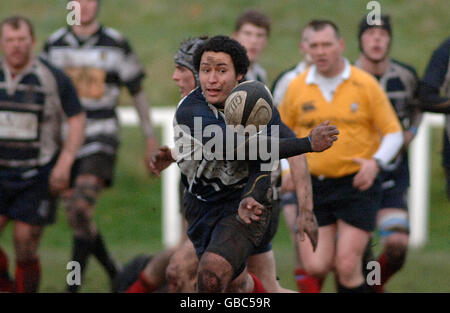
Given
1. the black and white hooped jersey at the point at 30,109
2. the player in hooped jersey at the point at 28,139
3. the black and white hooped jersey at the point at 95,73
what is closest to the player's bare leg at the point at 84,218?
the black and white hooped jersey at the point at 95,73

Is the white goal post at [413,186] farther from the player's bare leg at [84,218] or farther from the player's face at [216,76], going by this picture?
the player's face at [216,76]

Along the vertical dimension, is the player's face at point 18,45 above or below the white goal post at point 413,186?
above

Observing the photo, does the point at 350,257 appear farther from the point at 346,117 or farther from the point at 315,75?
the point at 315,75

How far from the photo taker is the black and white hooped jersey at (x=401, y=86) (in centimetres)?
784

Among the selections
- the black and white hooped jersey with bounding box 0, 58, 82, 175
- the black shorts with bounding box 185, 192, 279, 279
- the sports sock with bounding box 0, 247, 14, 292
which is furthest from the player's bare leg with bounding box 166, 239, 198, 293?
the black and white hooped jersey with bounding box 0, 58, 82, 175

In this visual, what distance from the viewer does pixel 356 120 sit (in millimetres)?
6844

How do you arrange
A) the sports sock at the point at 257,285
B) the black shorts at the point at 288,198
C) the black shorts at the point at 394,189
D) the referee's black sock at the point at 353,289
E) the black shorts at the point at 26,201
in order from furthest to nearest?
the black shorts at the point at 288,198
the black shorts at the point at 394,189
the black shorts at the point at 26,201
the referee's black sock at the point at 353,289
the sports sock at the point at 257,285

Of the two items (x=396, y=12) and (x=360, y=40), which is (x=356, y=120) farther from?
(x=396, y=12)

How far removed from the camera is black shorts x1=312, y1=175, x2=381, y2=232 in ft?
22.4

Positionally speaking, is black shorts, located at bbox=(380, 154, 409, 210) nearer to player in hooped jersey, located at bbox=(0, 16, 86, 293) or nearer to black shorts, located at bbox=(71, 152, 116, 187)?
black shorts, located at bbox=(71, 152, 116, 187)

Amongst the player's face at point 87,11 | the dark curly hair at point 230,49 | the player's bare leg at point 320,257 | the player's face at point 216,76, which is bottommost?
the player's bare leg at point 320,257

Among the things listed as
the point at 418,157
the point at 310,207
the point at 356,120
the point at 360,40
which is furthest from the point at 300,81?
the point at 418,157

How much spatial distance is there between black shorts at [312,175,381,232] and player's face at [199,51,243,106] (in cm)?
194

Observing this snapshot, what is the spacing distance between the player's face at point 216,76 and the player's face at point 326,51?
1.91m
